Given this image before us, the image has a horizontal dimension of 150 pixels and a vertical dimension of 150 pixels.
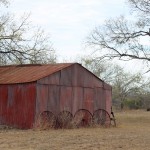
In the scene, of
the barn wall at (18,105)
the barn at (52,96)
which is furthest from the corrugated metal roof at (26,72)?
the barn wall at (18,105)

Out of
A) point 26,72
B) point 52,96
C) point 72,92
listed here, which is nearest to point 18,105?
point 52,96

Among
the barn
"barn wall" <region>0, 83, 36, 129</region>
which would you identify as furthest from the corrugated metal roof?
"barn wall" <region>0, 83, 36, 129</region>

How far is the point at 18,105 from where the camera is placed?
2603cm

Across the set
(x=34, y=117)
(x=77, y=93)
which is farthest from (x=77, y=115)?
(x=34, y=117)

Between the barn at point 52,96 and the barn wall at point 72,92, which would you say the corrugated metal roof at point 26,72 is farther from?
the barn wall at point 72,92

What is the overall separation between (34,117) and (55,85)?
278 centimetres

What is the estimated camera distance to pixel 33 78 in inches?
1019

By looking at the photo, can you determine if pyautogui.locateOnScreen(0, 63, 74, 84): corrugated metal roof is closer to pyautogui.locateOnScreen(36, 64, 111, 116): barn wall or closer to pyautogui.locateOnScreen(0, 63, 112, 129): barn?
pyautogui.locateOnScreen(0, 63, 112, 129): barn

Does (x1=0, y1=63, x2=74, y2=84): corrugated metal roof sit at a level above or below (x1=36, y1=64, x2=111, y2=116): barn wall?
above

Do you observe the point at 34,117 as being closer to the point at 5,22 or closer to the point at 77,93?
the point at 77,93

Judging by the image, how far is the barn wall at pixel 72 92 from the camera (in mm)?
25812

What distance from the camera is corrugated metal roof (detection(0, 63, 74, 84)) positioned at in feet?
86.7

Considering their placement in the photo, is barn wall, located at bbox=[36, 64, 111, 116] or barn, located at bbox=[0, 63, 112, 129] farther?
barn wall, located at bbox=[36, 64, 111, 116]

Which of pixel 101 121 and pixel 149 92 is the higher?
pixel 149 92
